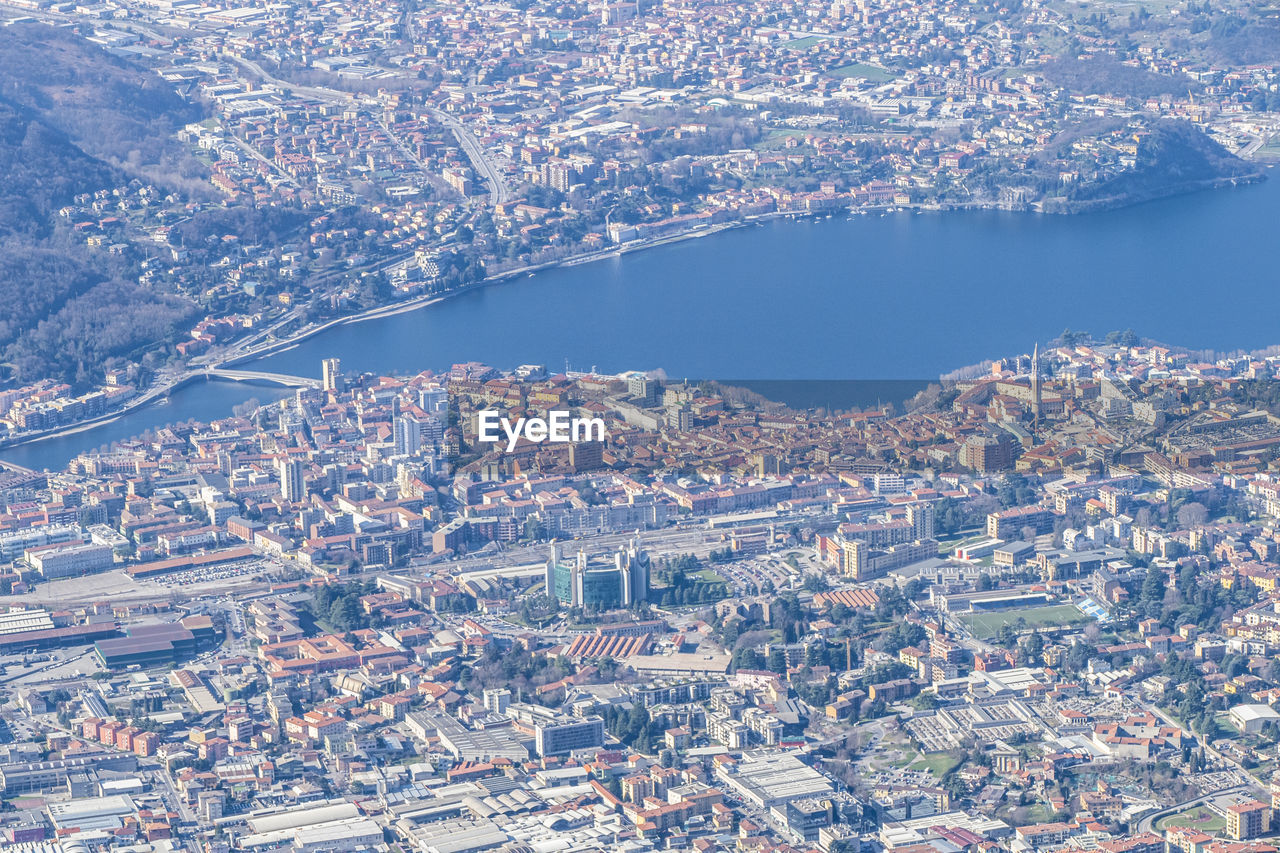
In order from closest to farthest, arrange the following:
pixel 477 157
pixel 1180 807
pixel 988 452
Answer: pixel 1180 807
pixel 988 452
pixel 477 157

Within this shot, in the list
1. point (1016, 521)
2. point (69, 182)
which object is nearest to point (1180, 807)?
point (1016, 521)

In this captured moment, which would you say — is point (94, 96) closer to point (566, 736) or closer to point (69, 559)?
point (69, 559)

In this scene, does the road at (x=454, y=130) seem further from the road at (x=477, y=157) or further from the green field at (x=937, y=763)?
the green field at (x=937, y=763)

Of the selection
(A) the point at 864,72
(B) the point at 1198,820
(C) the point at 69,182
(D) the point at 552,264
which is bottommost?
(B) the point at 1198,820

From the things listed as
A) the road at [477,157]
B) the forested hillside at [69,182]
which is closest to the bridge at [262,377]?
the forested hillside at [69,182]

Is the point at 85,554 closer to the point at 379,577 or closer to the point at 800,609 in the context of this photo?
the point at 379,577

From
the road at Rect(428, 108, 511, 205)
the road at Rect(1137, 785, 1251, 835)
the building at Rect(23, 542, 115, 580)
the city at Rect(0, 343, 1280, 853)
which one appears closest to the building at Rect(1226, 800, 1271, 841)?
the city at Rect(0, 343, 1280, 853)

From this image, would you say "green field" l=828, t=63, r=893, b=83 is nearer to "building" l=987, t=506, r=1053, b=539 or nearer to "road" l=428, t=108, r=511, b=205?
"road" l=428, t=108, r=511, b=205

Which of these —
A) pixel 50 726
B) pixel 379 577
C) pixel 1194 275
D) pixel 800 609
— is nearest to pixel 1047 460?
pixel 800 609
